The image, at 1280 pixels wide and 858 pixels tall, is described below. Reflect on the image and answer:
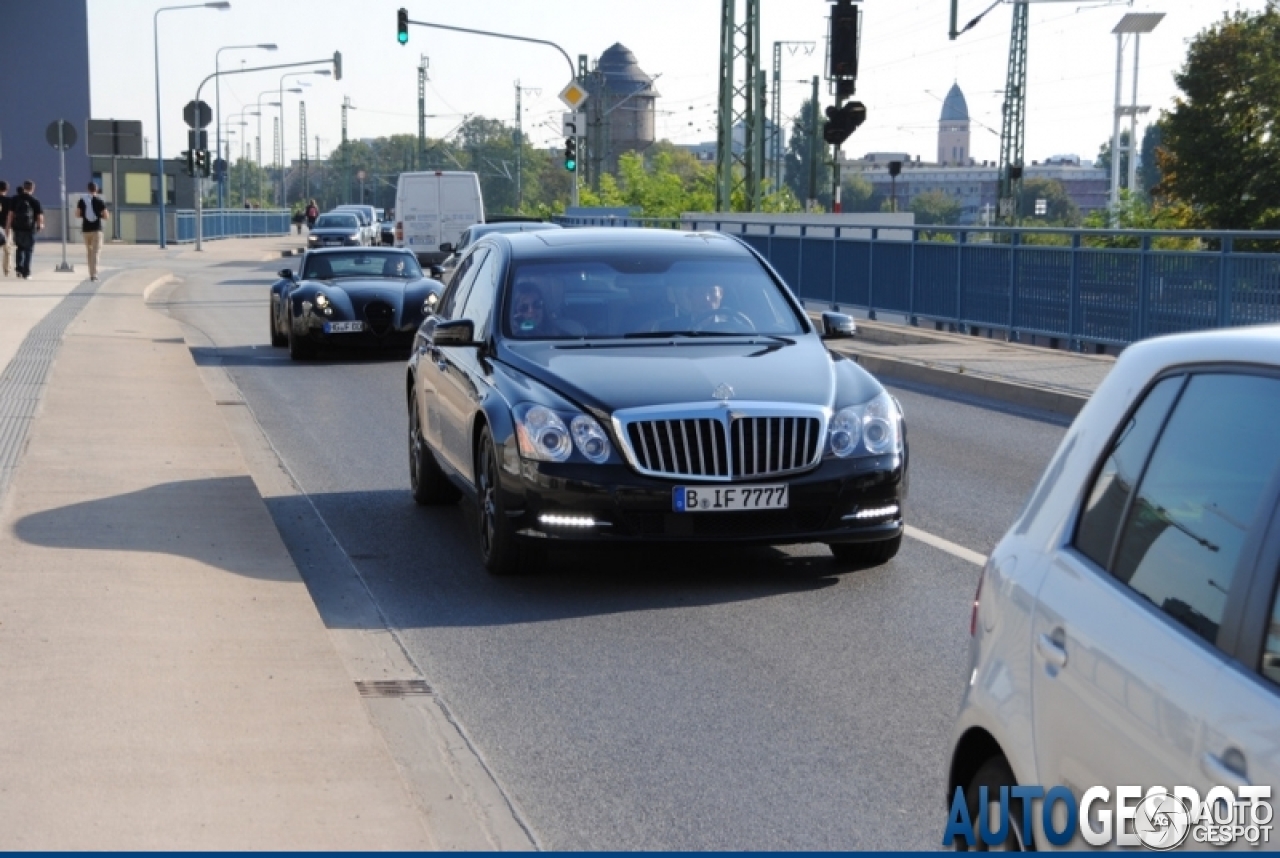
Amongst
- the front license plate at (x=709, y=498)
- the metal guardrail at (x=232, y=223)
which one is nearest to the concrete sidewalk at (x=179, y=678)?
the front license plate at (x=709, y=498)

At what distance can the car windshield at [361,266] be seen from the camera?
22.9 metres

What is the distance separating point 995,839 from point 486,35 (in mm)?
48087

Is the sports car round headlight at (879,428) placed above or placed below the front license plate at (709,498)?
above

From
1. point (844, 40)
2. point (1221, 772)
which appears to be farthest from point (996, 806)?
point (844, 40)

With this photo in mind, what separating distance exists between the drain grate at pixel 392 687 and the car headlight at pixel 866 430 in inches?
94.7

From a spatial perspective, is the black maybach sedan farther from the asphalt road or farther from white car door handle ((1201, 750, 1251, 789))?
white car door handle ((1201, 750, 1251, 789))

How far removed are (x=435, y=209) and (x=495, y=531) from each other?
3777 cm

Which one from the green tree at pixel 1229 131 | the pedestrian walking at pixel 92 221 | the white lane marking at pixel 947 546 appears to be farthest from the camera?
the green tree at pixel 1229 131

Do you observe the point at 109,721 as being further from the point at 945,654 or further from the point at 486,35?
the point at 486,35

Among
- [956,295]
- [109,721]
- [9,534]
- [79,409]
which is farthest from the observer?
[956,295]

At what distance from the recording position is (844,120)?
1065 inches

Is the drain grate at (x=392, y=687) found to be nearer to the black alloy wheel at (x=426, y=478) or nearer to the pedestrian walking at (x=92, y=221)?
the black alloy wheel at (x=426, y=478)

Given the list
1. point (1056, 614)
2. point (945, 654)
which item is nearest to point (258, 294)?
point (945, 654)

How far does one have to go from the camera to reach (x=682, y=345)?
9.37m
